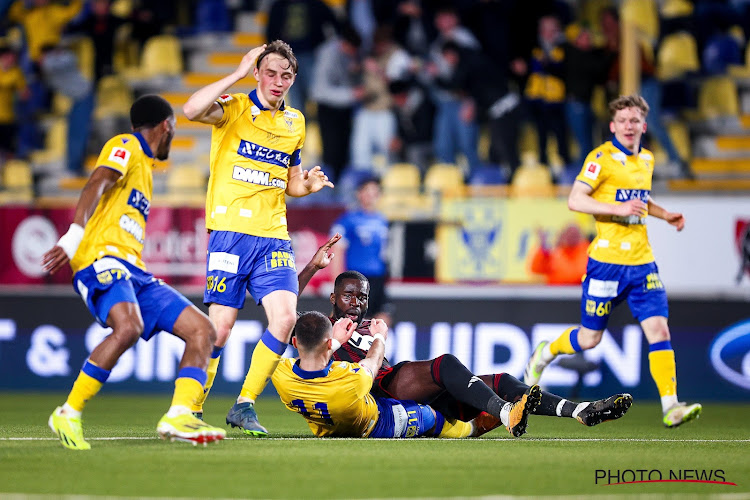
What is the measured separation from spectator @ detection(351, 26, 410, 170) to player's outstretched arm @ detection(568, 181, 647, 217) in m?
7.00

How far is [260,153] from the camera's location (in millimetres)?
7648

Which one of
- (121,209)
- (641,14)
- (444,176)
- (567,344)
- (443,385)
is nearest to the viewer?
(121,209)

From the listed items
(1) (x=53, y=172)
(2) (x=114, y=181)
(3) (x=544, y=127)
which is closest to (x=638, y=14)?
(3) (x=544, y=127)

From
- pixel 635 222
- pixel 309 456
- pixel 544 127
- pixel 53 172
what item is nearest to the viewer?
pixel 309 456

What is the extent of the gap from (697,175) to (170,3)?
9085 mm

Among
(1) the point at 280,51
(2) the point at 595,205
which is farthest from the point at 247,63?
(2) the point at 595,205

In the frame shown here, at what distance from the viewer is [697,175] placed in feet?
46.2

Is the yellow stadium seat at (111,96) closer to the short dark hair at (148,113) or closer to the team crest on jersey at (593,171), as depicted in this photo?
the team crest on jersey at (593,171)

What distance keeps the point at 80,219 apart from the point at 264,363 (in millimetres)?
1864

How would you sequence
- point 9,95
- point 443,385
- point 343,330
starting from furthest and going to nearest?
1. point 9,95
2. point 343,330
3. point 443,385

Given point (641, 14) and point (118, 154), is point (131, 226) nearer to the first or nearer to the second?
point (118, 154)

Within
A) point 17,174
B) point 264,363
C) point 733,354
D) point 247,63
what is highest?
point 247,63

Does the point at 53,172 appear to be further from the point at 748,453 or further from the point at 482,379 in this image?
the point at 748,453

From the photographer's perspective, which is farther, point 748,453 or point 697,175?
point 697,175
